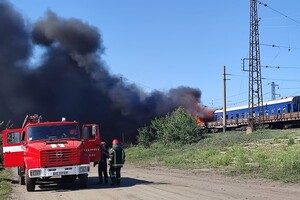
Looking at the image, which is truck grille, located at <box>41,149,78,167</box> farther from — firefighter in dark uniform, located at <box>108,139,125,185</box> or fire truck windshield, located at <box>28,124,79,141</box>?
firefighter in dark uniform, located at <box>108,139,125,185</box>

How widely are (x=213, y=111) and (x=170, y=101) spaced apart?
7.90m

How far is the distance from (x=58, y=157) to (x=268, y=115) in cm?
4031

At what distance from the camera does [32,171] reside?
44.1 ft

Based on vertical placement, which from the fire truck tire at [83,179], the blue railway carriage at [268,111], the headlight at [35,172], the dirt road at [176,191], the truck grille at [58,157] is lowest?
the dirt road at [176,191]

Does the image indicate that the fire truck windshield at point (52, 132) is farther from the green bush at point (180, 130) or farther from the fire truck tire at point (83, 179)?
the green bush at point (180, 130)

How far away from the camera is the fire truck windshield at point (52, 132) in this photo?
14.5 m

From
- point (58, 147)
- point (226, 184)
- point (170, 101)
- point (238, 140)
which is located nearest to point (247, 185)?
point (226, 184)

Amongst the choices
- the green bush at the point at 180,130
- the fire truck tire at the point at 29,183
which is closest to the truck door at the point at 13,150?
the fire truck tire at the point at 29,183

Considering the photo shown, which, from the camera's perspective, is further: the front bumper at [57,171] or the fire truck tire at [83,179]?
the fire truck tire at [83,179]

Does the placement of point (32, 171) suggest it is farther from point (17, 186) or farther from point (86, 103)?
point (86, 103)

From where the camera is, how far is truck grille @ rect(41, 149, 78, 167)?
44.2 feet

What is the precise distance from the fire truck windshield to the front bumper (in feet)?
4.08

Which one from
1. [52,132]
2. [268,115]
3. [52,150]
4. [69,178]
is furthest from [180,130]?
[52,150]

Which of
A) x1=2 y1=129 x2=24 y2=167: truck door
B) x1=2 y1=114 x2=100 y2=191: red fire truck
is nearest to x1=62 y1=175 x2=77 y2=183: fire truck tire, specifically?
x1=2 y1=114 x2=100 y2=191: red fire truck
